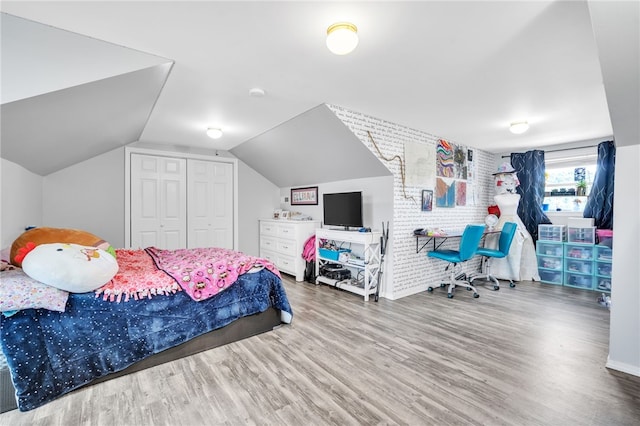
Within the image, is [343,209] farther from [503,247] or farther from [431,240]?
[503,247]

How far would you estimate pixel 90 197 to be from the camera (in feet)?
13.5

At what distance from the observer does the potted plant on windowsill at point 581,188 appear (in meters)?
4.57

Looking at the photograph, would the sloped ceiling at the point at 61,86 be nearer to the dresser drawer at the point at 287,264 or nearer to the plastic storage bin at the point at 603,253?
the dresser drawer at the point at 287,264

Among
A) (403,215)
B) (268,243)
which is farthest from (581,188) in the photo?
(268,243)

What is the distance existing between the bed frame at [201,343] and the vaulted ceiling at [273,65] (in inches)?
67.2

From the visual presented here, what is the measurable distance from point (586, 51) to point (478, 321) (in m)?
2.49

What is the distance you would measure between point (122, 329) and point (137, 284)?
316mm

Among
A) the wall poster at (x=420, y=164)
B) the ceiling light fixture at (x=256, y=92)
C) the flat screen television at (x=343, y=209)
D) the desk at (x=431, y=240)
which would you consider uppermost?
the ceiling light fixture at (x=256, y=92)

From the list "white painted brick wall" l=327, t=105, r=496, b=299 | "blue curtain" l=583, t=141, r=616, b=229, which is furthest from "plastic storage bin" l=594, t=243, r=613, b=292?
"white painted brick wall" l=327, t=105, r=496, b=299

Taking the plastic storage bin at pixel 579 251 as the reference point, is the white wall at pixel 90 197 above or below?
above

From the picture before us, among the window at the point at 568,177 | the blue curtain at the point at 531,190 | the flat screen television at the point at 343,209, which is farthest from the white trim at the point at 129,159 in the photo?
the window at the point at 568,177

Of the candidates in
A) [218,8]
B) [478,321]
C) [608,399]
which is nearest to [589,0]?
[218,8]

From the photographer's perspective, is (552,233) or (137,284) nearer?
(137,284)

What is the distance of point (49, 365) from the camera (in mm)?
1772
